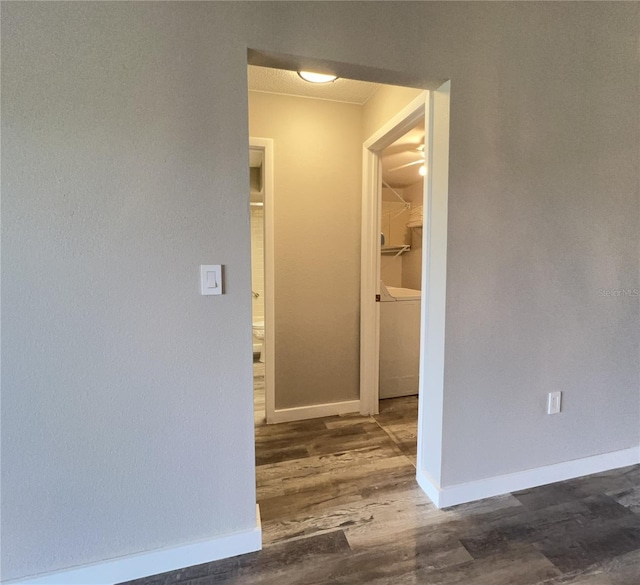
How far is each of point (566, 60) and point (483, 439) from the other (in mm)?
1938

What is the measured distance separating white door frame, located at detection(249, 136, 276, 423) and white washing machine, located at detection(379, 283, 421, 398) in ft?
3.23

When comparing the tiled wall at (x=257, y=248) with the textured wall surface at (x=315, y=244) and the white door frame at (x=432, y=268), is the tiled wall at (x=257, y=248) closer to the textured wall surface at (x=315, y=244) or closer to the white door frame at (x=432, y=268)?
the textured wall surface at (x=315, y=244)

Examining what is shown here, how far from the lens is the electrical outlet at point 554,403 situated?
5.92 feet

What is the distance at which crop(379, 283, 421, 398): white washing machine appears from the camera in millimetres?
2945

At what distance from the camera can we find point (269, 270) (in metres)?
2.46

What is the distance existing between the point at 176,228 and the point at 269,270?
1.24 m

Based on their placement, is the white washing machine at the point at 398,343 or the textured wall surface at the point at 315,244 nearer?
the textured wall surface at the point at 315,244

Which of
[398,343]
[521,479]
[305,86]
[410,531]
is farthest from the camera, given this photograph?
[398,343]

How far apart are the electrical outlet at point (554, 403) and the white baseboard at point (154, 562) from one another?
1590 millimetres

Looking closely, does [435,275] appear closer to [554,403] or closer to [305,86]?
[554,403]

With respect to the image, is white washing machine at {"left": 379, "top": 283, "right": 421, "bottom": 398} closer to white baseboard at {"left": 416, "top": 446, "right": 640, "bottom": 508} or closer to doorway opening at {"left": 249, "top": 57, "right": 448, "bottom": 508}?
doorway opening at {"left": 249, "top": 57, "right": 448, "bottom": 508}

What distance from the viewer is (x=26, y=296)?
3.67 feet

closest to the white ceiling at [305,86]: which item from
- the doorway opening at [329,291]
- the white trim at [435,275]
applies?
the doorway opening at [329,291]

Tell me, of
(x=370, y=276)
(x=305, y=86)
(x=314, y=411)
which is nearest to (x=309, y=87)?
(x=305, y=86)
